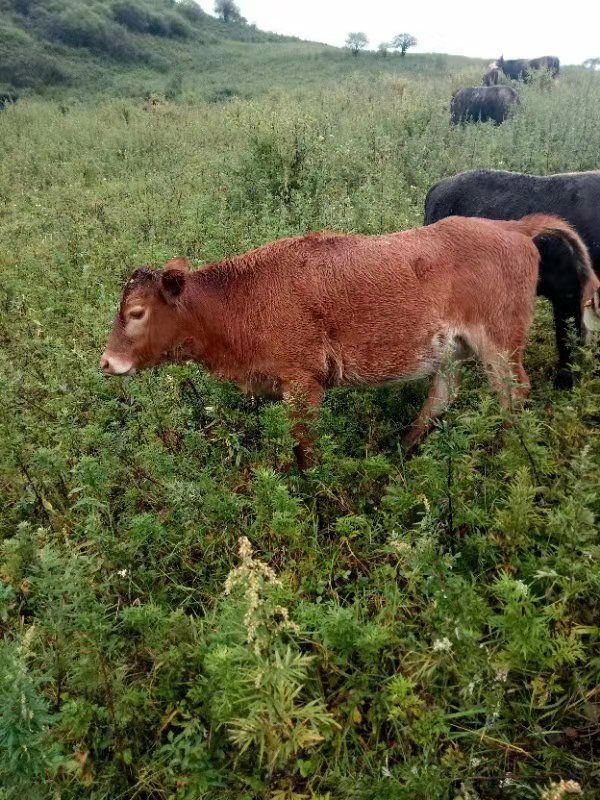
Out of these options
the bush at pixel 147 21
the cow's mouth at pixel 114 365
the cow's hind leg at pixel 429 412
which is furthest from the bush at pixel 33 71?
the cow's hind leg at pixel 429 412

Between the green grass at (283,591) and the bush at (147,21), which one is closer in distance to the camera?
the green grass at (283,591)

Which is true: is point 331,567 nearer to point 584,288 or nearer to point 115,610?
point 115,610

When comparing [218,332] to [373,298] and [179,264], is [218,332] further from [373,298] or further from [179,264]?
[373,298]

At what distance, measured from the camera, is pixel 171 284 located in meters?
3.92

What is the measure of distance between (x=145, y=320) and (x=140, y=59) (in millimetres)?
36349

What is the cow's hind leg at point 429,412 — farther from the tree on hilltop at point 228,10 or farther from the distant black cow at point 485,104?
the tree on hilltop at point 228,10

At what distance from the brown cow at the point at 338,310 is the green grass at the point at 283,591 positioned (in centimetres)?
37

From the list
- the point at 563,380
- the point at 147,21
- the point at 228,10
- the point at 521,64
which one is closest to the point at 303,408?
the point at 563,380

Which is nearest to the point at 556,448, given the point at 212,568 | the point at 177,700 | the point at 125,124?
the point at 212,568

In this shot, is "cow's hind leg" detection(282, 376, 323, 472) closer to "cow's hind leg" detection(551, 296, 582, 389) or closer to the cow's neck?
the cow's neck

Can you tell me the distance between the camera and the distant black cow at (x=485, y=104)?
13.0m

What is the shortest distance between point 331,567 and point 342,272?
1.97 metres

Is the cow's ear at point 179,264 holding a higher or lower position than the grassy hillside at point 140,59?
lower

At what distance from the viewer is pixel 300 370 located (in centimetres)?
386
